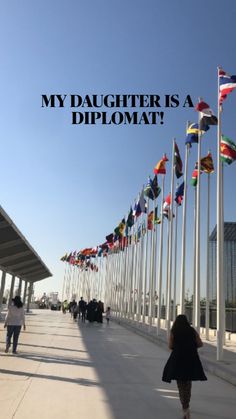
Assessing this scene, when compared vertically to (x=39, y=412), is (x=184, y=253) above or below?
above

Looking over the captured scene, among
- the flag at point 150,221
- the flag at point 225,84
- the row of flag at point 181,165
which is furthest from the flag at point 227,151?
the flag at point 150,221

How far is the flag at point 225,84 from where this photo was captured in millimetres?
15344

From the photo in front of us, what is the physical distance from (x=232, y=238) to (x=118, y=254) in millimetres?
15299

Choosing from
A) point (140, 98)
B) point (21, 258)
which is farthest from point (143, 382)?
point (21, 258)

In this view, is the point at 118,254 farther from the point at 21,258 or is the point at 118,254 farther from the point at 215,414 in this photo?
the point at 215,414

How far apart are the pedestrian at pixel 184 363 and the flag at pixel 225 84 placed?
32.2 ft

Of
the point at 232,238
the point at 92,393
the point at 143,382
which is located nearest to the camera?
the point at 92,393

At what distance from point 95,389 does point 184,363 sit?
2683 mm

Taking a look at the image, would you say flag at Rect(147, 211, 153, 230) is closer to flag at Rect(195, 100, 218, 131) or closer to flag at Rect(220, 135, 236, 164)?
flag at Rect(195, 100, 218, 131)

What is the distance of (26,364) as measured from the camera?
1218 centimetres

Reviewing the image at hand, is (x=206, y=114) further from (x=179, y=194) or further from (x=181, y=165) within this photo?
(x=179, y=194)

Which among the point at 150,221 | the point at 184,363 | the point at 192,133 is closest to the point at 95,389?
the point at 184,363

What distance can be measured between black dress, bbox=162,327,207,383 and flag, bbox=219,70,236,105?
32.5ft

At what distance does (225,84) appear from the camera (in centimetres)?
1547
